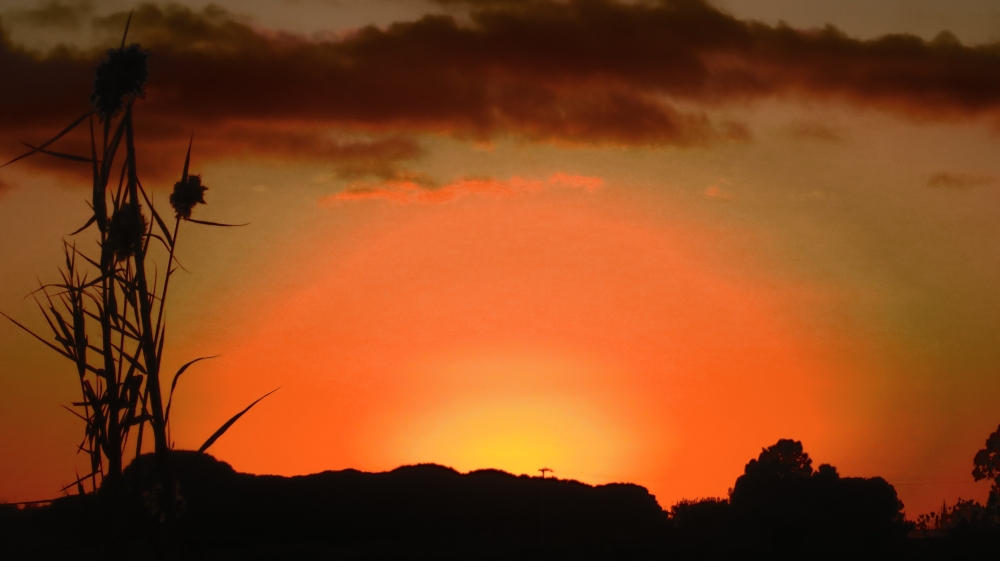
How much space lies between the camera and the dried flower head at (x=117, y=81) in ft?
18.1

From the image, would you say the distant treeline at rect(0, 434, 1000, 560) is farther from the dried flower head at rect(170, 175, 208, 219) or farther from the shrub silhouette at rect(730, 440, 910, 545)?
the dried flower head at rect(170, 175, 208, 219)

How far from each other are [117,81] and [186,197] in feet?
2.48

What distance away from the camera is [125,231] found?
5.64m

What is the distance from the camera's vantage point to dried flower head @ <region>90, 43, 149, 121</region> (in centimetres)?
553

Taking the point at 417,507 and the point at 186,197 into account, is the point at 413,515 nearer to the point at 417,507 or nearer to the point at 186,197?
the point at 417,507

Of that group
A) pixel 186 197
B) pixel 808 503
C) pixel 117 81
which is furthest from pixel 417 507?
pixel 117 81

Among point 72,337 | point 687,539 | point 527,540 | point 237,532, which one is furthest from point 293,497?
point 72,337

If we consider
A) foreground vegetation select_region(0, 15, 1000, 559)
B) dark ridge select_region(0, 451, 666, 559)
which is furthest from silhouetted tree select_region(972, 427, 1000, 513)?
dark ridge select_region(0, 451, 666, 559)

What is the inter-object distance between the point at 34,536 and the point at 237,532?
518 inches

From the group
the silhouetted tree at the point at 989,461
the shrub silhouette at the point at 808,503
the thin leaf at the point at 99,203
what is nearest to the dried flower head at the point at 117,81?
the thin leaf at the point at 99,203

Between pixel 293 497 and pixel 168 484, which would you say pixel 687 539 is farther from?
pixel 168 484

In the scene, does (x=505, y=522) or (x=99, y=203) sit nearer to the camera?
(x=99, y=203)

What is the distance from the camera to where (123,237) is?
568 centimetres

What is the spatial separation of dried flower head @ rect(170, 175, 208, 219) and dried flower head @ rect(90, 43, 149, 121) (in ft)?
1.94
